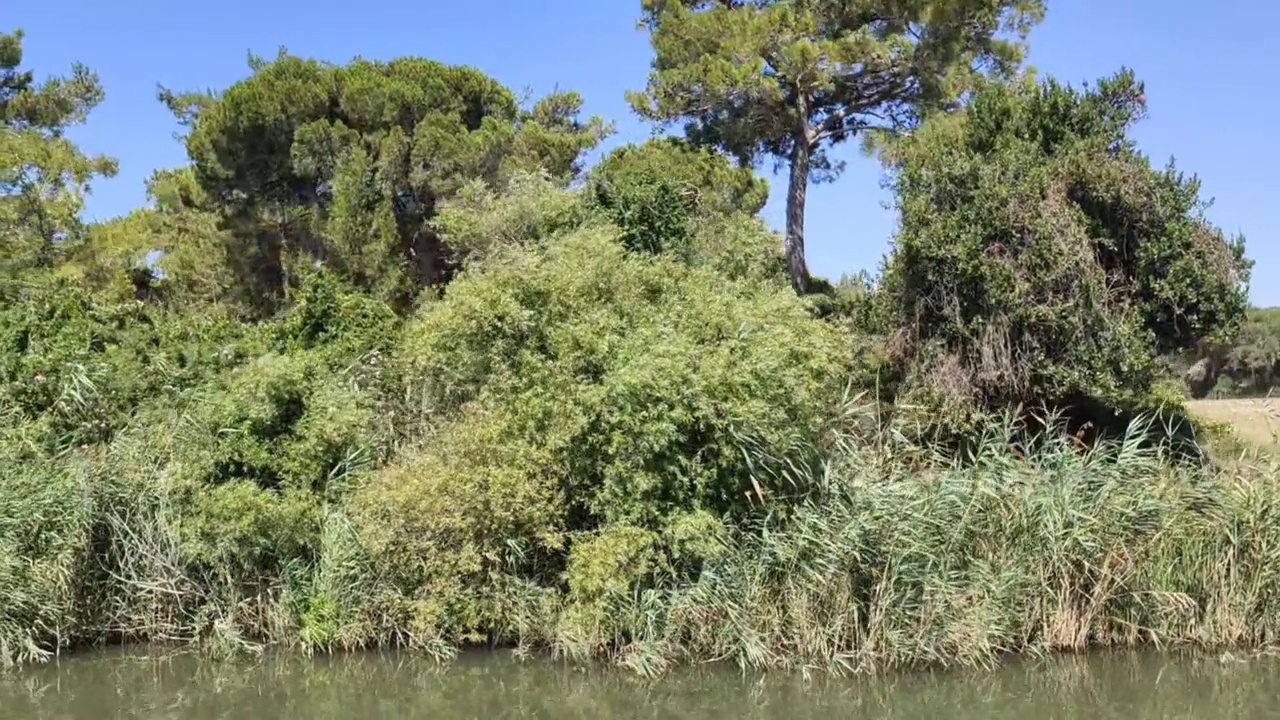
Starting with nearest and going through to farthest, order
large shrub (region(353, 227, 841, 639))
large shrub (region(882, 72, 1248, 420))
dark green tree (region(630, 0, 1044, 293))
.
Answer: large shrub (region(353, 227, 841, 639))
large shrub (region(882, 72, 1248, 420))
dark green tree (region(630, 0, 1044, 293))

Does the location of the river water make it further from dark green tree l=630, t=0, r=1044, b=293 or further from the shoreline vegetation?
dark green tree l=630, t=0, r=1044, b=293

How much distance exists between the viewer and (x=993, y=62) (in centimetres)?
1967

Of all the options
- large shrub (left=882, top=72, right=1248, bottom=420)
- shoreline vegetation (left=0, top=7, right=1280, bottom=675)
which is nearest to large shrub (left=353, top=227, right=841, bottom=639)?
shoreline vegetation (left=0, top=7, right=1280, bottom=675)

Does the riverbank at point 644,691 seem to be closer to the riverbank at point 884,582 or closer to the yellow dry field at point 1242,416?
the riverbank at point 884,582

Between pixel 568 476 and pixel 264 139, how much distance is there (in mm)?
16903

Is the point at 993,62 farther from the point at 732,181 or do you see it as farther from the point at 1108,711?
the point at 1108,711

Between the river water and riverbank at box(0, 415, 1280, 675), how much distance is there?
0.27 meters

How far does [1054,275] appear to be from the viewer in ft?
41.1

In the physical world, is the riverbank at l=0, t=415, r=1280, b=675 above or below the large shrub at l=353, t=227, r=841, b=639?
below

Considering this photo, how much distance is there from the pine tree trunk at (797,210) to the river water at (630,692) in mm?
12016

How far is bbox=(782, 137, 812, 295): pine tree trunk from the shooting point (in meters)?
19.8

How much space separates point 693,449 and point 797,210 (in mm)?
11834

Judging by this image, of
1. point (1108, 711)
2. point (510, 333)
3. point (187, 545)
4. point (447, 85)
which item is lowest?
point (1108, 711)

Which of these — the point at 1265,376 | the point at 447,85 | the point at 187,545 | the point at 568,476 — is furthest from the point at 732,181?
the point at 1265,376
